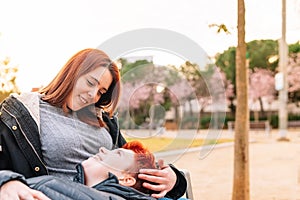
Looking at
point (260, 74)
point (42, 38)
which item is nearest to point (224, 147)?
point (260, 74)

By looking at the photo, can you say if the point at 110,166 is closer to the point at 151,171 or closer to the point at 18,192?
the point at 151,171

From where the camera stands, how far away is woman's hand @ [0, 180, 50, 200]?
97 centimetres

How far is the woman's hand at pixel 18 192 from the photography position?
0.97m

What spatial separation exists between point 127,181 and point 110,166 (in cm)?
5

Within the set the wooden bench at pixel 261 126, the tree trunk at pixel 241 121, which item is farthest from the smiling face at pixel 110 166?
the wooden bench at pixel 261 126

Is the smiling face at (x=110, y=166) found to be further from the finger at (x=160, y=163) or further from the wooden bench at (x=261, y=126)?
the wooden bench at (x=261, y=126)

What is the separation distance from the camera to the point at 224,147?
8.50 meters

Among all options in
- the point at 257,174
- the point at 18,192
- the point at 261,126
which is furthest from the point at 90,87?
the point at 261,126

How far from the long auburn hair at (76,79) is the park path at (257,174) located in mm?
1122

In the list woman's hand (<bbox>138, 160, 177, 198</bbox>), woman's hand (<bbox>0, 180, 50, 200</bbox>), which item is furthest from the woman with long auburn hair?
woman's hand (<bbox>0, 180, 50, 200</bbox>)

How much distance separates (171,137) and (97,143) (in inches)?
11.5

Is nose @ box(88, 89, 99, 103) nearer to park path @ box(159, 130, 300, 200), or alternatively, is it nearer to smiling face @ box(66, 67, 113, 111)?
smiling face @ box(66, 67, 113, 111)

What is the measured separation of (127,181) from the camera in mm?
1101

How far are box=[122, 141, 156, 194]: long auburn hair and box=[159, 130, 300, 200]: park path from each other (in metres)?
1.26
